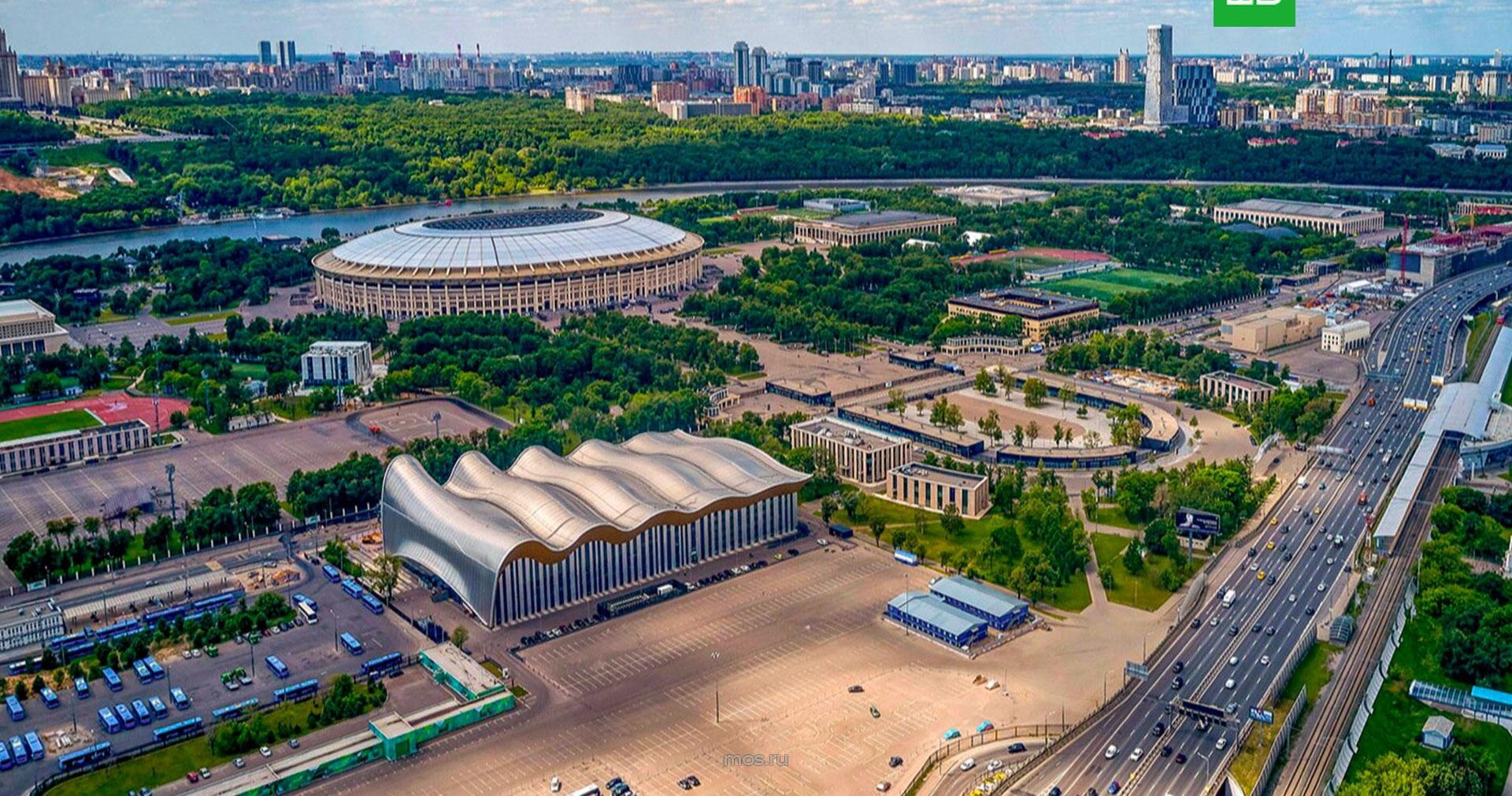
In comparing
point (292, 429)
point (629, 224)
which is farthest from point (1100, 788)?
point (629, 224)

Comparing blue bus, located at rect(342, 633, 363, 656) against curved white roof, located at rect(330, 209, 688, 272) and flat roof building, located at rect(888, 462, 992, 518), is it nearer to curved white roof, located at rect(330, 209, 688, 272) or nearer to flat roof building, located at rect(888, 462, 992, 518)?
flat roof building, located at rect(888, 462, 992, 518)

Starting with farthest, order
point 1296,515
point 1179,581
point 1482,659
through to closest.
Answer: point 1296,515
point 1179,581
point 1482,659

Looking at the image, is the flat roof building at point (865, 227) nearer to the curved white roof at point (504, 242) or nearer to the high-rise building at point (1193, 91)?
the curved white roof at point (504, 242)

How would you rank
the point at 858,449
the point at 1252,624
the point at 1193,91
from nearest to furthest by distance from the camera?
1. the point at 1252,624
2. the point at 858,449
3. the point at 1193,91

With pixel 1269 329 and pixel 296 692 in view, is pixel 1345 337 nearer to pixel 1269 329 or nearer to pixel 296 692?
pixel 1269 329

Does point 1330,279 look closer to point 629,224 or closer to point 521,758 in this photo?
point 629,224

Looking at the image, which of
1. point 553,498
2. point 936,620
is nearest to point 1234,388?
point 936,620
